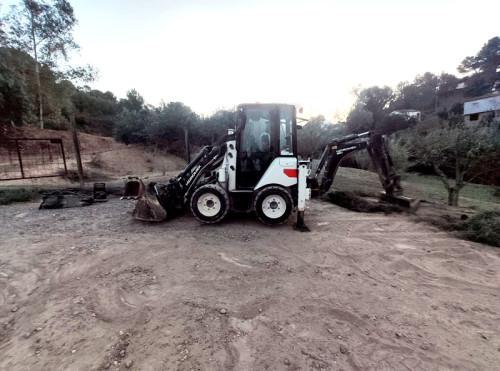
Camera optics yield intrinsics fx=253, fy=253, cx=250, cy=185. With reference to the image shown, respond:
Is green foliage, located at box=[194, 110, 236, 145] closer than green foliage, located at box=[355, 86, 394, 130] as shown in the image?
Yes

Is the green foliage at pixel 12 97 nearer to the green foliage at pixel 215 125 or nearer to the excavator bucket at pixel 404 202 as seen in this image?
the green foliage at pixel 215 125

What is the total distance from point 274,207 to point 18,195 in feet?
26.0

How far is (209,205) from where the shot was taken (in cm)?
566

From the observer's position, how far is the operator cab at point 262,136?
5.54 metres

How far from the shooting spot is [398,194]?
6.87 m

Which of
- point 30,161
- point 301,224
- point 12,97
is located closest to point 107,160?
point 30,161

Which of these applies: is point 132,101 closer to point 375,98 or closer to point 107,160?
point 107,160

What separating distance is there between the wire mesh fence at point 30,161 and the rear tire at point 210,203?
23.4 ft

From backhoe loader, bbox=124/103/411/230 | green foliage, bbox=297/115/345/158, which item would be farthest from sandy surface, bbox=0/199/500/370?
green foliage, bbox=297/115/345/158

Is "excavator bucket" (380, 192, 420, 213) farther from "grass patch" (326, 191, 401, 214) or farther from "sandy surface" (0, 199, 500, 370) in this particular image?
"sandy surface" (0, 199, 500, 370)

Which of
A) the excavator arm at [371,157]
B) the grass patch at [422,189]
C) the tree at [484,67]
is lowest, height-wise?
the grass patch at [422,189]

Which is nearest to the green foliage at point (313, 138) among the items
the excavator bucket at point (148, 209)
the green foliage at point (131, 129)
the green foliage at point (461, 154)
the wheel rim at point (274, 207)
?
the green foliage at point (461, 154)

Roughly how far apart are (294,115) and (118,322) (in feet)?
15.8

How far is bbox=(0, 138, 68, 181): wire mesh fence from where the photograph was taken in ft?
33.4
